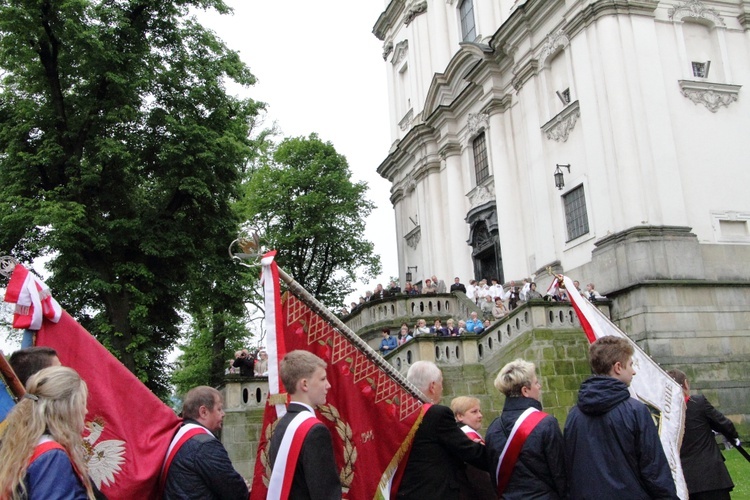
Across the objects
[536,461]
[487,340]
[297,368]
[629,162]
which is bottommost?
[536,461]

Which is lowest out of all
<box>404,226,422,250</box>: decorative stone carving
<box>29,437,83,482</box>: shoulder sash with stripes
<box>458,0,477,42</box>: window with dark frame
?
<box>29,437,83,482</box>: shoulder sash with stripes

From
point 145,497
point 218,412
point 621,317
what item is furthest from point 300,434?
point 621,317

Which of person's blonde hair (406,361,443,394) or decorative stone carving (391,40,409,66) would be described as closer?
person's blonde hair (406,361,443,394)

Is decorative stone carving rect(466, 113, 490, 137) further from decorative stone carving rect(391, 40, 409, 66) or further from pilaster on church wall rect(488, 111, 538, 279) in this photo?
decorative stone carving rect(391, 40, 409, 66)

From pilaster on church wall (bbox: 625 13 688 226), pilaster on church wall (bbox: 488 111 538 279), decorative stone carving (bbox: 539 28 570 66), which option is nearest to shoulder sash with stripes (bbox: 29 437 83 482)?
pilaster on church wall (bbox: 625 13 688 226)

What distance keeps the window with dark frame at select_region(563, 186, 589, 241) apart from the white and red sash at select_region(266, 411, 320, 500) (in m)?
18.9

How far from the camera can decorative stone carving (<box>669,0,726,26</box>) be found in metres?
22.0

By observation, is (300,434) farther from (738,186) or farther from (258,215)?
(258,215)

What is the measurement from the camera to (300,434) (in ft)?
13.0

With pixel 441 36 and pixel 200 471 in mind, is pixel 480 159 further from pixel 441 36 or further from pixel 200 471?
pixel 200 471

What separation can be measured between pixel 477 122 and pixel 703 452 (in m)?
23.9

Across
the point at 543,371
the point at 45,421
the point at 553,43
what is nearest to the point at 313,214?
the point at 553,43

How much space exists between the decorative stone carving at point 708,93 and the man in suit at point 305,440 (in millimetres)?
20209

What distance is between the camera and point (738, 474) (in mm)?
11164
